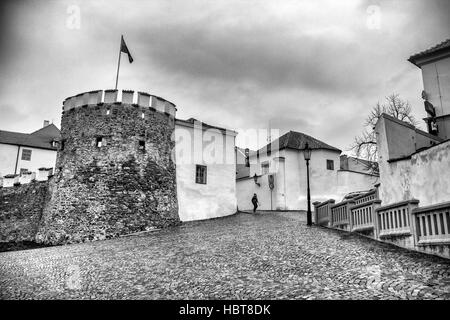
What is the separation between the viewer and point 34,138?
157ft

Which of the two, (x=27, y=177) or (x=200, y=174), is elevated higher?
(x=200, y=174)

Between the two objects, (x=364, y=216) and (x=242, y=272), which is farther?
(x=364, y=216)

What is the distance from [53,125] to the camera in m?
52.8

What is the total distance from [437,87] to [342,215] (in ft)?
37.3

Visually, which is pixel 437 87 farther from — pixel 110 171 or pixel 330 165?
pixel 110 171

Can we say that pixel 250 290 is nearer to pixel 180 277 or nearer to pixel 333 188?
pixel 180 277

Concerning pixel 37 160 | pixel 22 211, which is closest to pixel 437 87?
pixel 22 211

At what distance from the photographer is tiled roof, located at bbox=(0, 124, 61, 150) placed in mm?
45234

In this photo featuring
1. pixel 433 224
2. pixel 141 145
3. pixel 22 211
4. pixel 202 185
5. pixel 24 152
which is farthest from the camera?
pixel 24 152

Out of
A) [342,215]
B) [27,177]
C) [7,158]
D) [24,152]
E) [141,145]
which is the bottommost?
[342,215]

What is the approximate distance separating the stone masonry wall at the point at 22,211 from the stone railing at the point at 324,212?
708 inches

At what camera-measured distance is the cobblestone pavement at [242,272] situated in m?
7.30

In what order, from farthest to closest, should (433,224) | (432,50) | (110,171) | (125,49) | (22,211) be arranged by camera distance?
(22,211)
(125,49)
(110,171)
(432,50)
(433,224)

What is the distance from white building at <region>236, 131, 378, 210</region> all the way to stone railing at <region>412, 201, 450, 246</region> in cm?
2274
